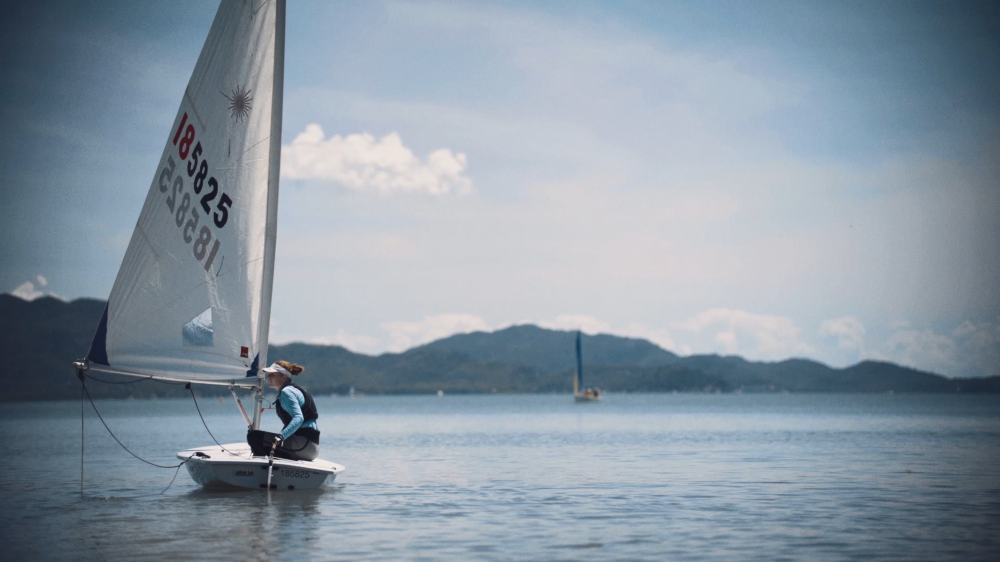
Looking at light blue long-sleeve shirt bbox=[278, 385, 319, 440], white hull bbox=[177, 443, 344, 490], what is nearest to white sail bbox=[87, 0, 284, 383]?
light blue long-sleeve shirt bbox=[278, 385, 319, 440]

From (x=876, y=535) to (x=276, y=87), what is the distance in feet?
46.0

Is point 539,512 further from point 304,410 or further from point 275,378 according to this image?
point 275,378

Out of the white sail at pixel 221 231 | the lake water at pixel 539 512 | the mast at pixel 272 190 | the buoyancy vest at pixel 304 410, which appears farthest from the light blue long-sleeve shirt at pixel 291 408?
the lake water at pixel 539 512

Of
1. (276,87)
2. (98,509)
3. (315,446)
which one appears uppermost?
(276,87)

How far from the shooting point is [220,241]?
18969mm

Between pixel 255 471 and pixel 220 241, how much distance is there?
4.85 m

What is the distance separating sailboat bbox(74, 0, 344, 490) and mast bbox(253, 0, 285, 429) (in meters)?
0.02

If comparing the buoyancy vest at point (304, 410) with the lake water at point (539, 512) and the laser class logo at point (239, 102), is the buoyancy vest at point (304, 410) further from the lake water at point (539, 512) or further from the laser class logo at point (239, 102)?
the laser class logo at point (239, 102)

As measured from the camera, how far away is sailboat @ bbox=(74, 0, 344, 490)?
61.9ft

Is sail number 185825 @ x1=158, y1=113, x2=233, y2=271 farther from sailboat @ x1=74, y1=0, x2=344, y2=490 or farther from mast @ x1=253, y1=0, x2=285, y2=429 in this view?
mast @ x1=253, y1=0, x2=285, y2=429

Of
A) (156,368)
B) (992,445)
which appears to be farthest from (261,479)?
(992,445)

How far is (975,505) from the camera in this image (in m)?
19.0

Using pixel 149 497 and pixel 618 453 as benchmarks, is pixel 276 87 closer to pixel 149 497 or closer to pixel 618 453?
pixel 149 497

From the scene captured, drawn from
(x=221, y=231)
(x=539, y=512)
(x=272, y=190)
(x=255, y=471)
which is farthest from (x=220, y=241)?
(x=539, y=512)
